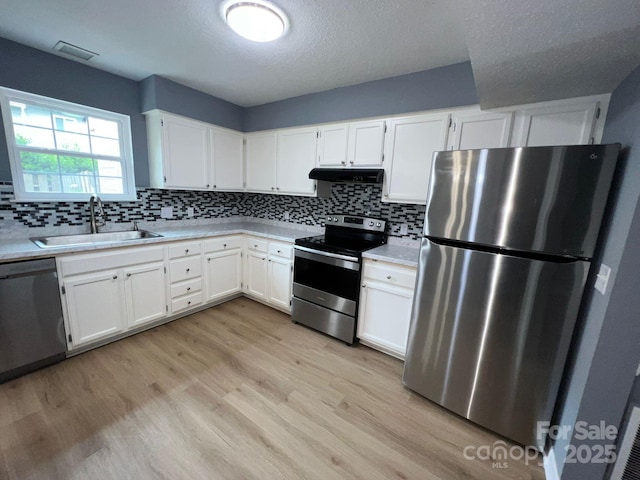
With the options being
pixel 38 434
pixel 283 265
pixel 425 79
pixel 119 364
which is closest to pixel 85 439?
pixel 38 434

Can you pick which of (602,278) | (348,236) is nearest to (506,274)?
(602,278)

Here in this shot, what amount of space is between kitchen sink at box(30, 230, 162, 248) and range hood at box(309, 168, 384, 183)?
177 cm

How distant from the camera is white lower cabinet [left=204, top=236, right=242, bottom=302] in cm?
299

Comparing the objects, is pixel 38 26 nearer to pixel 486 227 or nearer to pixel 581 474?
pixel 486 227

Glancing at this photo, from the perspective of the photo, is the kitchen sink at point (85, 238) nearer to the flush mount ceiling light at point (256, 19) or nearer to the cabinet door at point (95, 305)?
the cabinet door at point (95, 305)

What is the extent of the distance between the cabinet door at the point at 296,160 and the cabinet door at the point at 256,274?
0.88 m

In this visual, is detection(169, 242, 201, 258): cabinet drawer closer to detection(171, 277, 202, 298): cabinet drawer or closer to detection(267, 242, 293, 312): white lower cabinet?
detection(171, 277, 202, 298): cabinet drawer

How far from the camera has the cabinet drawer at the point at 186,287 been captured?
271 centimetres

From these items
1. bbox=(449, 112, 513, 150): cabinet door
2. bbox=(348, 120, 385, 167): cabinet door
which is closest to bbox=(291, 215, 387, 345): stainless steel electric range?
bbox=(348, 120, 385, 167): cabinet door

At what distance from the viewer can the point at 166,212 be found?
312 centimetres

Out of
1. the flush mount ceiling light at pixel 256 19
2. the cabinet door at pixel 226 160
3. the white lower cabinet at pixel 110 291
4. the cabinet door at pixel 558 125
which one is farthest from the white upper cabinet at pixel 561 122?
the white lower cabinet at pixel 110 291

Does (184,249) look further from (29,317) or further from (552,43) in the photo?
(552,43)

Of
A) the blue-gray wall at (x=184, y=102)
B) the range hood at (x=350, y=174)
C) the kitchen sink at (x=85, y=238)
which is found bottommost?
the kitchen sink at (x=85, y=238)

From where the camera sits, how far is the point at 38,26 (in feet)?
6.01
